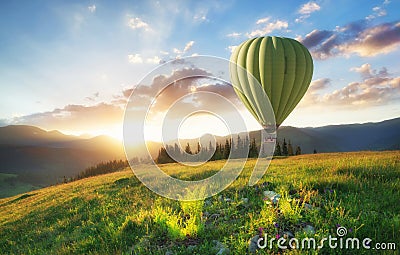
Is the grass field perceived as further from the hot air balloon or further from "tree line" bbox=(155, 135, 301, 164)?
the hot air balloon

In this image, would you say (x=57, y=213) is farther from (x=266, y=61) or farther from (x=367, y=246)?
(x=266, y=61)

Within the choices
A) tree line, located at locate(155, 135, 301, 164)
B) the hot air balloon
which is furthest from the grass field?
the hot air balloon

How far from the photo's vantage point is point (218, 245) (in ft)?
20.2

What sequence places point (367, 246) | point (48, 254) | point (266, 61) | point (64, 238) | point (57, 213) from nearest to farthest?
point (367, 246)
point (48, 254)
point (64, 238)
point (57, 213)
point (266, 61)

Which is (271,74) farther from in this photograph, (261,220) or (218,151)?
(218,151)

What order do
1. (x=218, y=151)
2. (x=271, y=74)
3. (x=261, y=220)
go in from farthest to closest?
(x=218, y=151) < (x=271, y=74) < (x=261, y=220)

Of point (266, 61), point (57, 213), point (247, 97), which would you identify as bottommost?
point (57, 213)

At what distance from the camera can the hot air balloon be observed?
21.5 metres

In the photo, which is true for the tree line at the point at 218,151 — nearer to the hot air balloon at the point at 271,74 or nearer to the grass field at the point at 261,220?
the grass field at the point at 261,220

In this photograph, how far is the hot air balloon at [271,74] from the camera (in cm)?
2145

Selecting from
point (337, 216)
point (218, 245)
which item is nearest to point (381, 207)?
point (337, 216)

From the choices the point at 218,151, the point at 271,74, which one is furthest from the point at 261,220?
the point at 218,151

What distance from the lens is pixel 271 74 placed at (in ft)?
70.0

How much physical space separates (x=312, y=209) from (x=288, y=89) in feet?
54.4
